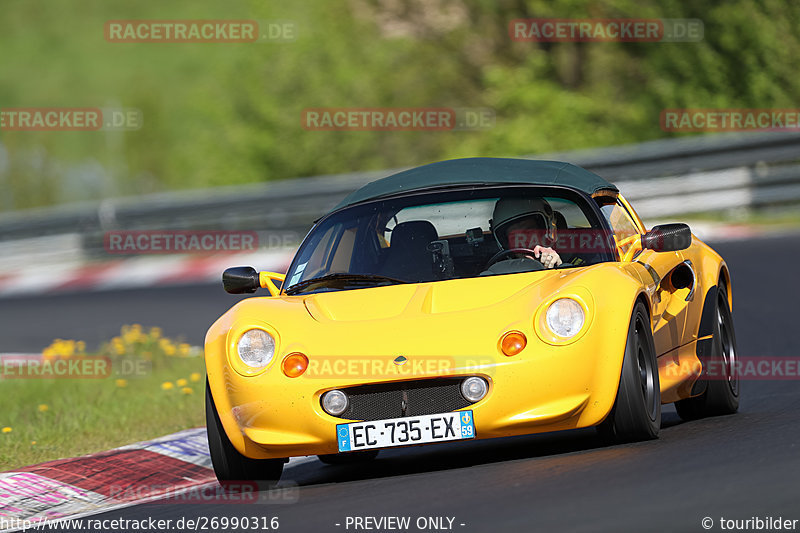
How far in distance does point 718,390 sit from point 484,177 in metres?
1.70

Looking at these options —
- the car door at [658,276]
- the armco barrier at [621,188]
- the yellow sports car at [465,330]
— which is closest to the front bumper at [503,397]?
the yellow sports car at [465,330]

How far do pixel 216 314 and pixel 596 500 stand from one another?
10.8 meters

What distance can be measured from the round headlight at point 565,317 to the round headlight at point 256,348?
4.13 ft

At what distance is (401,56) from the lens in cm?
3525

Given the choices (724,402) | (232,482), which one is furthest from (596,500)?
(724,402)

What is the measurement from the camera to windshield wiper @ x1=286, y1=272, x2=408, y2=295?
22.4 ft

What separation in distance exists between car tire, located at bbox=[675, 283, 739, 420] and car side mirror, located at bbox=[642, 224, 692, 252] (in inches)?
35.6

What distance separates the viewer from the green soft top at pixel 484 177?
7.26 meters

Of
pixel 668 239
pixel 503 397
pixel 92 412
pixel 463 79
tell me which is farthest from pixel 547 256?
pixel 463 79

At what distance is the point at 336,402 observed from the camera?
597cm

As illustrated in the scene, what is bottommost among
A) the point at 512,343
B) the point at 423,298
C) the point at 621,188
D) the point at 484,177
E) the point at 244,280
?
the point at 512,343

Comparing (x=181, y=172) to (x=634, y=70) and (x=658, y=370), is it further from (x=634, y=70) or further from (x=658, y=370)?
(x=658, y=370)

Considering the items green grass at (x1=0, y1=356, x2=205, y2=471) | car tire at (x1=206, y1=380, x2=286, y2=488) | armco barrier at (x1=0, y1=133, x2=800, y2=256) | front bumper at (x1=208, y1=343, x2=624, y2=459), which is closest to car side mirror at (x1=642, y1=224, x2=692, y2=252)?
front bumper at (x1=208, y1=343, x2=624, y2=459)

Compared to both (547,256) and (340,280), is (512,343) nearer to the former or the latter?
(547,256)
